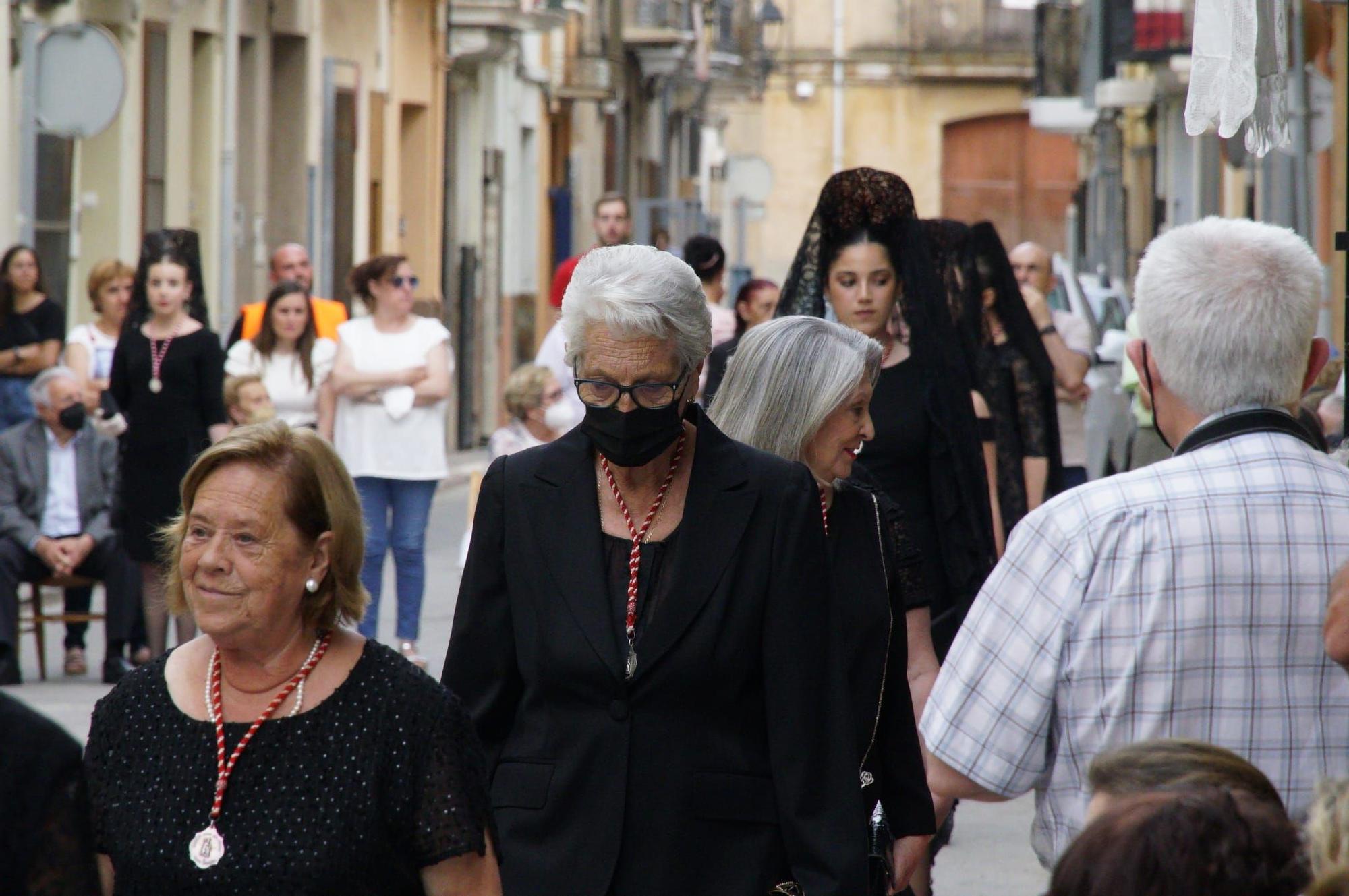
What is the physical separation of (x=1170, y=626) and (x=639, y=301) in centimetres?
101

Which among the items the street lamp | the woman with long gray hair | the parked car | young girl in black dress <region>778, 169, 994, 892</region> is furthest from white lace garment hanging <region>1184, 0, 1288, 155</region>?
the street lamp

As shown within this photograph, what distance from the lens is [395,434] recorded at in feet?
37.7

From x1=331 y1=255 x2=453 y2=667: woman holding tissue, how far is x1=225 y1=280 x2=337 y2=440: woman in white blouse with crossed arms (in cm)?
24

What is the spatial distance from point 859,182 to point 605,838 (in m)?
2.84

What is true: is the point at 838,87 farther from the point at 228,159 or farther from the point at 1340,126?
the point at 1340,126

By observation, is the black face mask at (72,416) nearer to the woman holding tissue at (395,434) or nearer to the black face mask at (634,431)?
the woman holding tissue at (395,434)

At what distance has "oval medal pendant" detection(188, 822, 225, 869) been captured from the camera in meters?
3.63

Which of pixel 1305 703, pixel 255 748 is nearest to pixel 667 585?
pixel 255 748

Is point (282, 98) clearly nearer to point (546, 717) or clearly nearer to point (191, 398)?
point (191, 398)

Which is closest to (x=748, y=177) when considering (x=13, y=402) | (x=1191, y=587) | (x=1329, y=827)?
(x=13, y=402)

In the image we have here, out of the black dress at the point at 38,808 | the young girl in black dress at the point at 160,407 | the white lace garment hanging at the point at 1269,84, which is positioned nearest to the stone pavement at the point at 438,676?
the young girl in black dress at the point at 160,407

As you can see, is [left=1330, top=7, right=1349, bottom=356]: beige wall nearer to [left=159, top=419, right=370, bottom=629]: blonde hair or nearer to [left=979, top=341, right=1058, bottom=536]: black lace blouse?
[left=979, top=341, right=1058, bottom=536]: black lace blouse

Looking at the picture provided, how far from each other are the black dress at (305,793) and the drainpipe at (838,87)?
54276 millimetres

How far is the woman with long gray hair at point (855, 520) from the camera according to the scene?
466 cm
